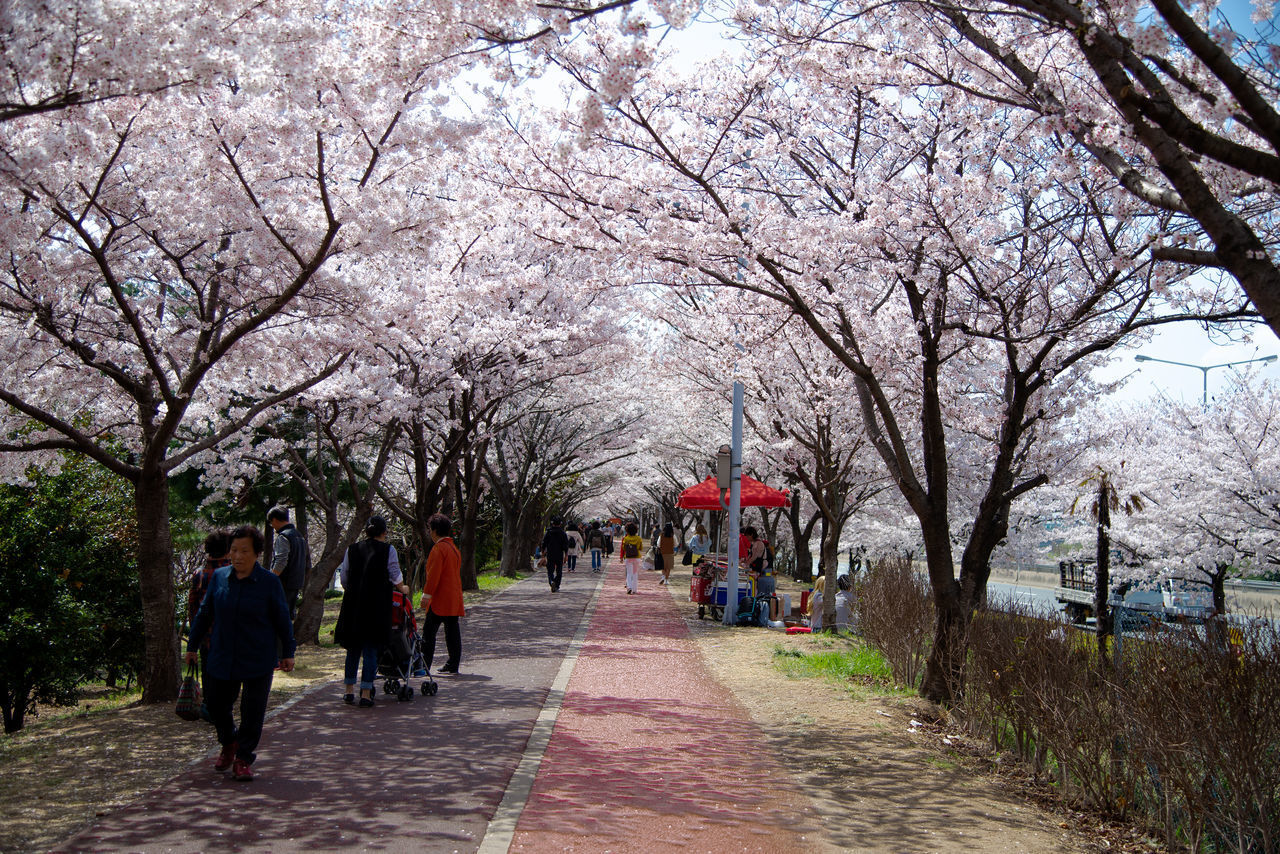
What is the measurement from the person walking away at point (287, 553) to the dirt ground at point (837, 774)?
3.34 feet

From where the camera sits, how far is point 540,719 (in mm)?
8117

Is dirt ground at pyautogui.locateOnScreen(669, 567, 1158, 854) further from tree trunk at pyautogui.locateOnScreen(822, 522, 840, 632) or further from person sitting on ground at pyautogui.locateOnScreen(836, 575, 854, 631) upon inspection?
tree trunk at pyautogui.locateOnScreen(822, 522, 840, 632)

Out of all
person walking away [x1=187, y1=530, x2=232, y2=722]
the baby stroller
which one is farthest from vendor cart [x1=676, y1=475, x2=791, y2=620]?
person walking away [x1=187, y1=530, x2=232, y2=722]

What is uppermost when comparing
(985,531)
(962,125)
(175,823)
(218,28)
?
(962,125)

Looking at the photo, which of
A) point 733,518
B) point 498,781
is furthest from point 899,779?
point 733,518

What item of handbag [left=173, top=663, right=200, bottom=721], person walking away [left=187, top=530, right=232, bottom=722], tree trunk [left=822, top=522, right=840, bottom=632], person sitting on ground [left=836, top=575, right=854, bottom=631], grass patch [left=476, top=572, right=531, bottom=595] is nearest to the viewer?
handbag [left=173, top=663, right=200, bottom=721]

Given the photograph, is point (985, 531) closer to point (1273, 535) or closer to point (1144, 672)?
point (1144, 672)

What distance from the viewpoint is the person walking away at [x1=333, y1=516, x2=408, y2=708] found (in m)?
8.34

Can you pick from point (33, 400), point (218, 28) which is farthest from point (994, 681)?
point (33, 400)

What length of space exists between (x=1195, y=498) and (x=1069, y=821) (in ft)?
73.0

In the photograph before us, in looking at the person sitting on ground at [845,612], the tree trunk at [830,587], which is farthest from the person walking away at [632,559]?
the tree trunk at [830,587]

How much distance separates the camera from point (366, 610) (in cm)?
838

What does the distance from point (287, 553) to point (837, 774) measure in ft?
19.6

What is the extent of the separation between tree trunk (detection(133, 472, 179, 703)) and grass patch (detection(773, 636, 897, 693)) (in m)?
6.63
